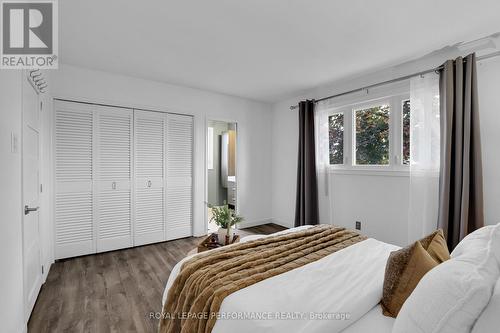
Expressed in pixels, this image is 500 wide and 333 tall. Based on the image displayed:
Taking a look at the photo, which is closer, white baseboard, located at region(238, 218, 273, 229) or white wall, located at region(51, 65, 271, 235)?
white wall, located at region(51, 65, 271, 235)

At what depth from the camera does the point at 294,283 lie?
53.7 inches

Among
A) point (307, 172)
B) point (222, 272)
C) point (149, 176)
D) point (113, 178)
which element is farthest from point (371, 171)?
point (113, 178)

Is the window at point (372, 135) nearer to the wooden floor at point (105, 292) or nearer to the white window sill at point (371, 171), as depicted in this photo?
the white window sill at point (371, 171)

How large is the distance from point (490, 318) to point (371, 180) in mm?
2922

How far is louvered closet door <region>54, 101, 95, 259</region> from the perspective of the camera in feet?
10.3

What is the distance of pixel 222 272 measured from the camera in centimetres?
145

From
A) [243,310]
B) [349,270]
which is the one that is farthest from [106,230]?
[349,270]

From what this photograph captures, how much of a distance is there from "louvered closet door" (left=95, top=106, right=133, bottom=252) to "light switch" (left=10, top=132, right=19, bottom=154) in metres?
1.77

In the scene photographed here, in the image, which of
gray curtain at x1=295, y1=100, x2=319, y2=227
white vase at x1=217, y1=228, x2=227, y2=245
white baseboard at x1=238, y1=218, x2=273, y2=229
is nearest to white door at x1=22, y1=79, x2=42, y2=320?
white vase at x1=217, y1=228, x2=227, y2=245

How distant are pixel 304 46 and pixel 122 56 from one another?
2.09 metres

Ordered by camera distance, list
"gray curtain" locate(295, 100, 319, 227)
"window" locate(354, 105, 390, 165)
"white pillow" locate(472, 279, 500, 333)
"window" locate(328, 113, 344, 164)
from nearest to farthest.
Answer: "white pillow" locate(472, 279, 500, 333), "window" locate(354, 105, 390, 165), "window" locate(328, 113, 344, 164), "gray curtain" locate(295, 100, 319, 227)

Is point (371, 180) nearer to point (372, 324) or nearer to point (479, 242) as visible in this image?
point (479, 242)

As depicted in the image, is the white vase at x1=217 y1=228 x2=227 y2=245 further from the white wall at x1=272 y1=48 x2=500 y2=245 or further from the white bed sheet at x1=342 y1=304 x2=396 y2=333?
the white wall at x1=272 y1=48 x2=500 y2=245

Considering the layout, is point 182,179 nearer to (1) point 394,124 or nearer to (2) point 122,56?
(2) point 122,56
